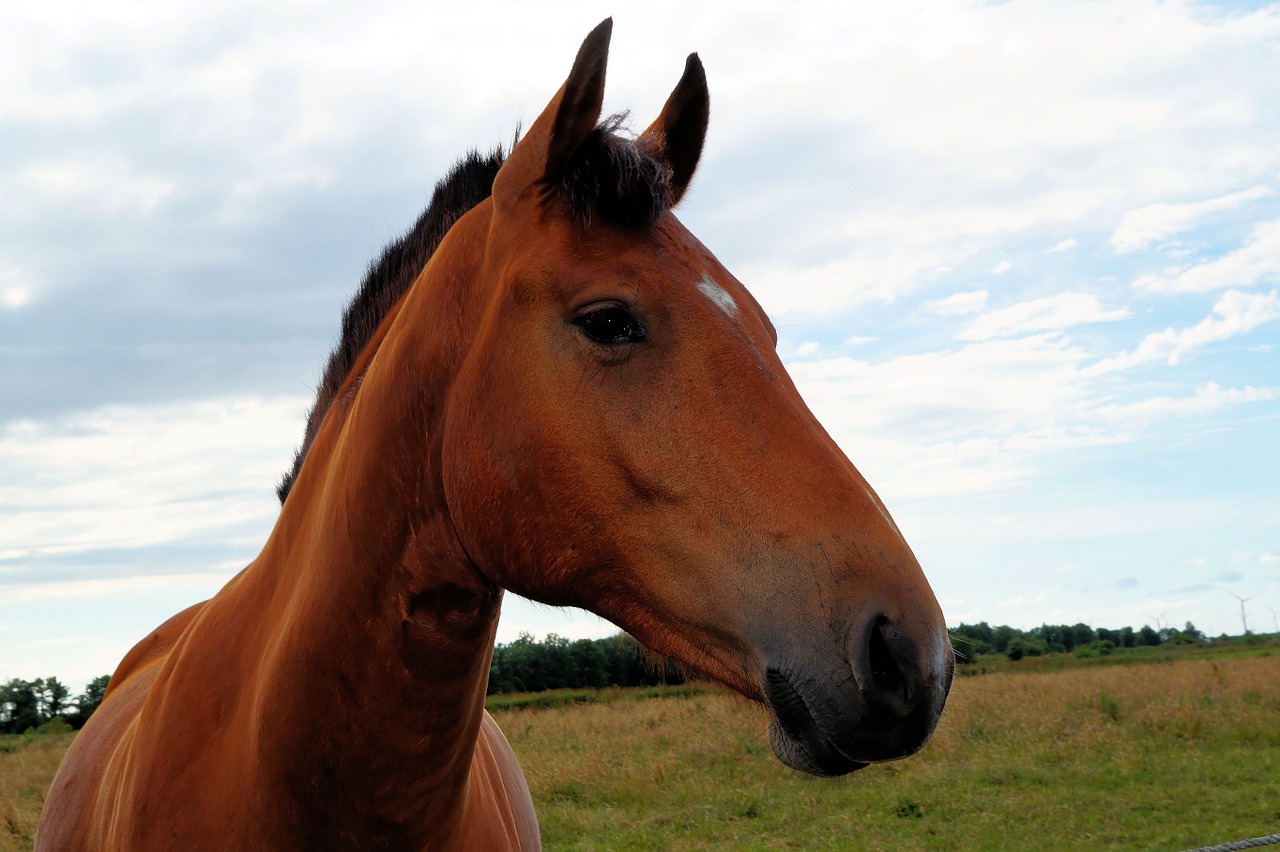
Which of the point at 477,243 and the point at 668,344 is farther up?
the point at 477,243

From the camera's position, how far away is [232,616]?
8.16ft

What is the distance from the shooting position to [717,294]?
188 centimetres

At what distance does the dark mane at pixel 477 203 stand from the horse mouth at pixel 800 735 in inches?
37.2

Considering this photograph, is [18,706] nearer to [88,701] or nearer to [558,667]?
[88,701]

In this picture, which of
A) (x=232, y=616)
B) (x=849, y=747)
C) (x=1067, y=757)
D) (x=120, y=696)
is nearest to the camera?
(x=849, y=747)

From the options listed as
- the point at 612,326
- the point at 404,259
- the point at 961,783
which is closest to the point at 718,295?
the point at 612,326

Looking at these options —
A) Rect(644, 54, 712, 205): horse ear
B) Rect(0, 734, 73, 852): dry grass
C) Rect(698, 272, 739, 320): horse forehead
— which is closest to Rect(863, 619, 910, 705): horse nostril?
Rect(698, 272, 739, 320): horse forehead

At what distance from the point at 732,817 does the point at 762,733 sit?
9002 millimetres

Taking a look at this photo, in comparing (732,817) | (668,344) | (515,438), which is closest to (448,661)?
(515,438)

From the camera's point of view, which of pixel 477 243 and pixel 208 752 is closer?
pixel 477 243

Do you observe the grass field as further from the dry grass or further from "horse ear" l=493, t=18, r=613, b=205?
"horse ear" l=493, t=18, r=613, b=205

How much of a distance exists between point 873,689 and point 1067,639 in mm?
58203

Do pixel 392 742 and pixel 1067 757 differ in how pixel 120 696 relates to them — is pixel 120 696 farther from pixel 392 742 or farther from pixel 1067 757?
pixel 1067 757

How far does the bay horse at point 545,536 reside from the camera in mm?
1552
